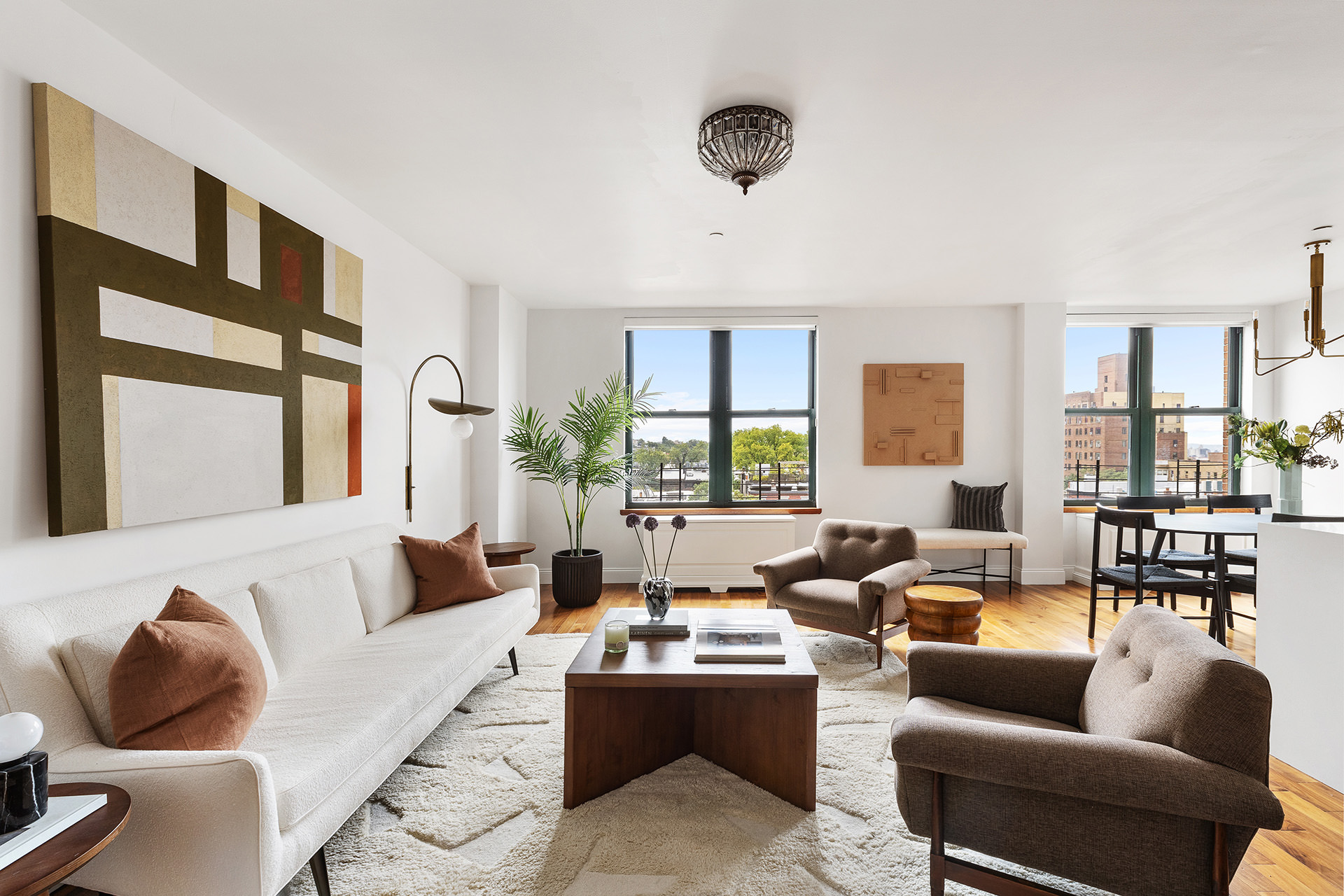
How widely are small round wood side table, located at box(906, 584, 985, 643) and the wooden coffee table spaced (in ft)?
4.35

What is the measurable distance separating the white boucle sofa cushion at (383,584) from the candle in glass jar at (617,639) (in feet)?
3.82

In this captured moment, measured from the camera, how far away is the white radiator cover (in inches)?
219

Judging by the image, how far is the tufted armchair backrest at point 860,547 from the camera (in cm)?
403

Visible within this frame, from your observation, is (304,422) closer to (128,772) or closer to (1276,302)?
(128,772)

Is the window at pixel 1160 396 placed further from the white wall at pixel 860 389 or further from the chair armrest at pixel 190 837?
the chair armrest at pixel 190 837

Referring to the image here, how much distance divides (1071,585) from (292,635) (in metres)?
6.07

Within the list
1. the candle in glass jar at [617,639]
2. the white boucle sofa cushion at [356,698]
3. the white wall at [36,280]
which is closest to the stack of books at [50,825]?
the white boucle sofa cushion at [356,698]

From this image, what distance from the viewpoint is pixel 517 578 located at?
11.8 feet

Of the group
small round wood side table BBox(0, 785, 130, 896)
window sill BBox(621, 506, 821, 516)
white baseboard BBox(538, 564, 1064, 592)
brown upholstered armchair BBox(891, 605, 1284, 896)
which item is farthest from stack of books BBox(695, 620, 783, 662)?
window sill BBox(621, 506, 821, 516)

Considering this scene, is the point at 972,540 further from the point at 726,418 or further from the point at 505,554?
the point at 505,554

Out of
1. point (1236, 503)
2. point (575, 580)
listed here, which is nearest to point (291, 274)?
point (575, 580)

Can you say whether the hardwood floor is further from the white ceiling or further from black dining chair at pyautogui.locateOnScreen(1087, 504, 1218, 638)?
the white ceiling

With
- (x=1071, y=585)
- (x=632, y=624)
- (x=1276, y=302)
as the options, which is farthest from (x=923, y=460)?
(x=632, y=624)

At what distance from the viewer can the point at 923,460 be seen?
587cm
